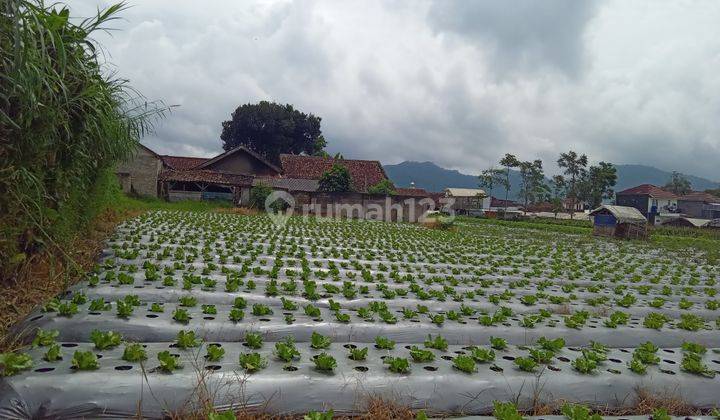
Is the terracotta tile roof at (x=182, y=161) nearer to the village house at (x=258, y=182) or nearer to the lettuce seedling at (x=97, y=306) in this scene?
the village house at (x=258, y=182)

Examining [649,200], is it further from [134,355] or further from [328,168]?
[134,355]

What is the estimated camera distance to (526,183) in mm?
62656

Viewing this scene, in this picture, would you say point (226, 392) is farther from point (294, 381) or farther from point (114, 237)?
point (114, 237)

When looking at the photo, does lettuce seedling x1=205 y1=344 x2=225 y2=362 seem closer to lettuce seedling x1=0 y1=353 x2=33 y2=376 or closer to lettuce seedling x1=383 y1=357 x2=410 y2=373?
lettuce seedling x1=0 y1=353 x2=33 y2=376

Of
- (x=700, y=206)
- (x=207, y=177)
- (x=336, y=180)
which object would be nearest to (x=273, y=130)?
(x=207, y=177)

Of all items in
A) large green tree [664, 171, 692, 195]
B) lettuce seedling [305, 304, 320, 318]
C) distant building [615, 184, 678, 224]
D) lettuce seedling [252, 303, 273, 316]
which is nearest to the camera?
lettuce seedling [252, 303, 273, 316]

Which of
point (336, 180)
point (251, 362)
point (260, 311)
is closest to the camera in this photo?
point (251, 362)

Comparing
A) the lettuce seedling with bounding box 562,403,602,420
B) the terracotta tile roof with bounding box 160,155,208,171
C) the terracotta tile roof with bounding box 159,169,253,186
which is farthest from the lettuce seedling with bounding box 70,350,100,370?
the terracotta tile roof with bounding box 160,155,208,171

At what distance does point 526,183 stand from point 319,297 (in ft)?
207

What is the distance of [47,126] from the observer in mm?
3582

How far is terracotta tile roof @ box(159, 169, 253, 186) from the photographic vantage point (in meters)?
25.8

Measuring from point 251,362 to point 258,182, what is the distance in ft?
74.6

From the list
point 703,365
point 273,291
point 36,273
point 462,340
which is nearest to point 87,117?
point 36,273

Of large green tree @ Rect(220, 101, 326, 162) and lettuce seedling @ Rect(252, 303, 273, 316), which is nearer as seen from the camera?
lettuce seedling @ Rect(252, 303, 273, 316)
